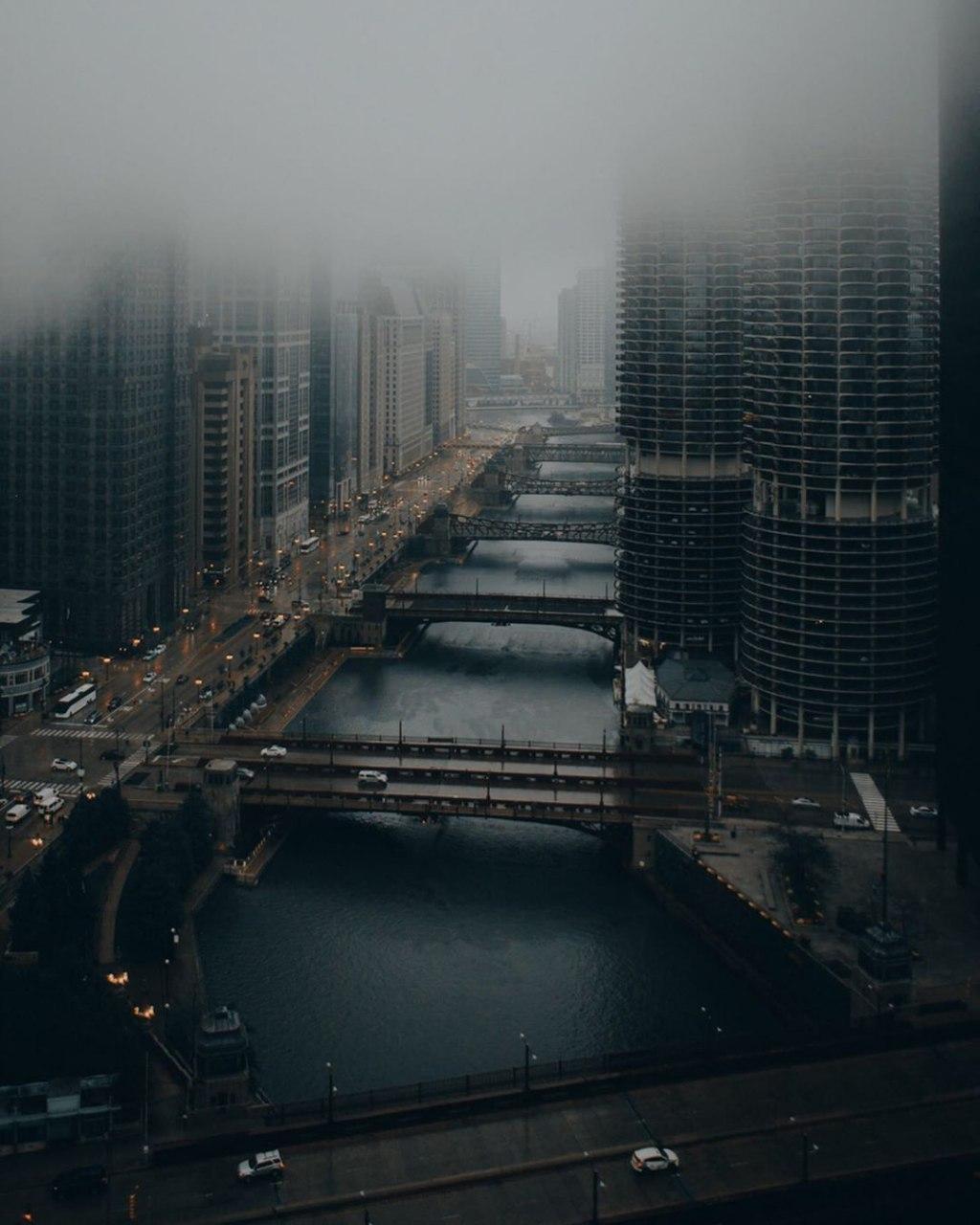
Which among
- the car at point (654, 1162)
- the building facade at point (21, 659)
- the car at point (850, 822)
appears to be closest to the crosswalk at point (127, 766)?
the building facade at point (21, 659)

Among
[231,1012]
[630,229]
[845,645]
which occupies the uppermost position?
[630,229]

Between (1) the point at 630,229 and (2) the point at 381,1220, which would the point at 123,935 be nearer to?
(2) the point at 381,1220

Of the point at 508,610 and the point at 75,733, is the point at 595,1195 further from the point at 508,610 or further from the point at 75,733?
the point at 508,610

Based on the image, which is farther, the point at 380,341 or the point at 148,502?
the point at 380,341

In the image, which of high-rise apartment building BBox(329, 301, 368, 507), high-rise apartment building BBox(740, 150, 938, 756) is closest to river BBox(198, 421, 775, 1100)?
high-rise apartment building BBox(740, 150, 938, 756)

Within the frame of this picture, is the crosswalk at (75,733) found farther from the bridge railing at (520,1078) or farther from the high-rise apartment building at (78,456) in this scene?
the bridge railing at (520,1078)

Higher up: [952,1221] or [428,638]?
[428,638]

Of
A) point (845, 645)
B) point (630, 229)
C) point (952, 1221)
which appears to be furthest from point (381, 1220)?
point (630, 229)
